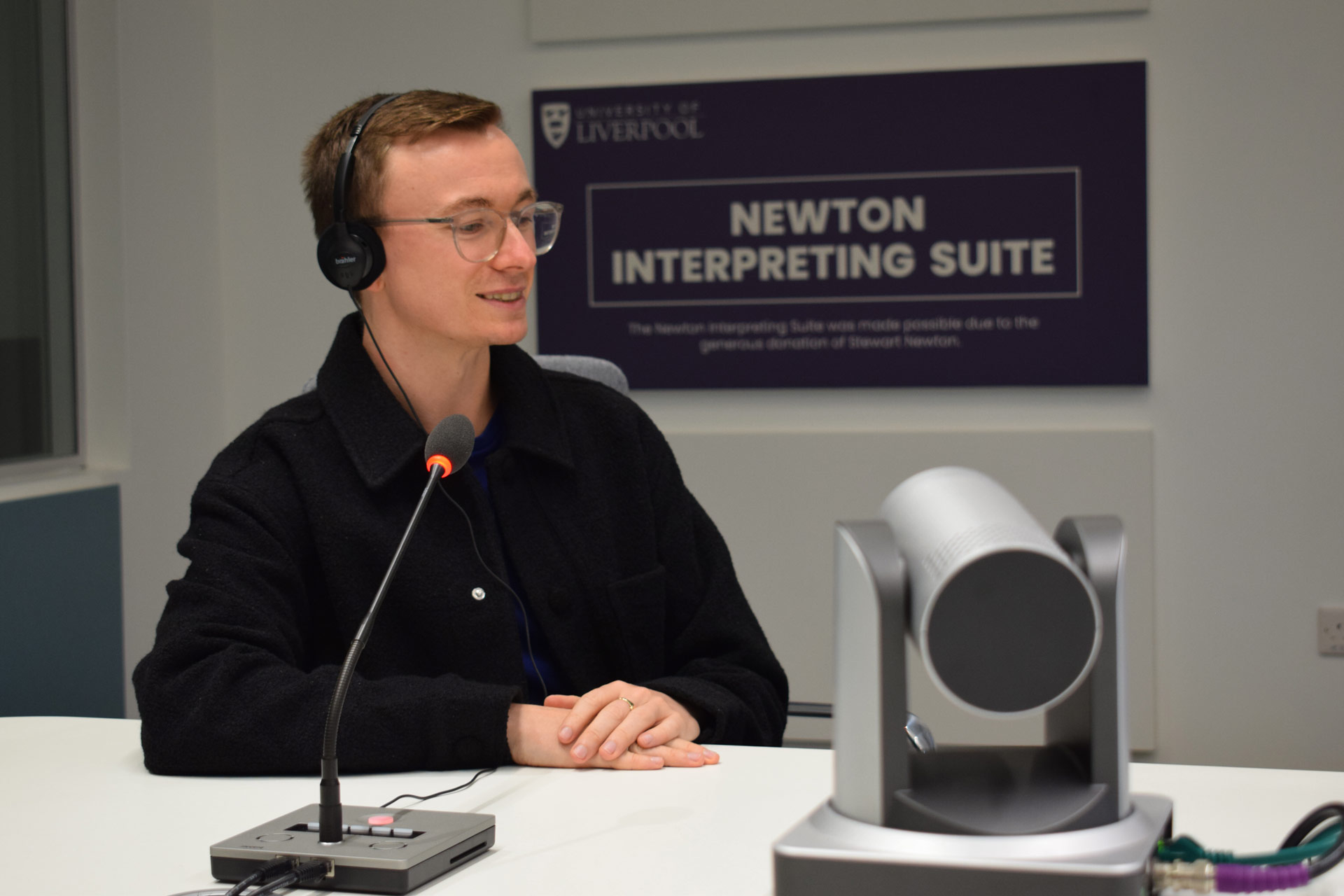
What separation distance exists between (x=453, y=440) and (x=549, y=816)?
0.34m

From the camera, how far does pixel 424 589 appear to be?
152cm

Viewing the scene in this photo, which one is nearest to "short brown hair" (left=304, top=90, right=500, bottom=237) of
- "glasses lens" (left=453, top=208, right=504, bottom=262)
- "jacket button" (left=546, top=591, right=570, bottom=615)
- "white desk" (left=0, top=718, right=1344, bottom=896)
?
"glasses lens" (left=453, top=208, right=504, bottom=262)

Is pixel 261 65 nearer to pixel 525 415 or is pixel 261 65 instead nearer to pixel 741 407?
pixel 741 407

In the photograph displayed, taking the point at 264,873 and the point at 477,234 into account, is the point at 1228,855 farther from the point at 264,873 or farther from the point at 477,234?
the point at 477,234

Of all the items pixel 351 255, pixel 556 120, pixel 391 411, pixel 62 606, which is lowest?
pixel 62 606

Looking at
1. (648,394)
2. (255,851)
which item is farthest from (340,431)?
(648,394)

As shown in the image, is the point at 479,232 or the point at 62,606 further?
the point at 62,606

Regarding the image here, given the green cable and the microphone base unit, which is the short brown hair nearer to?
the microphone base unit

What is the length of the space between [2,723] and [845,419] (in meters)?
2.19

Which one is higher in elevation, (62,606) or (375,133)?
(375,133)

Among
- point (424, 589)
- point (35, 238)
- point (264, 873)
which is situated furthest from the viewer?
point (35, 238)

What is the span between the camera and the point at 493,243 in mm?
1609

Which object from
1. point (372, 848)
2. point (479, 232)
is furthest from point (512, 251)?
point (372, 848)

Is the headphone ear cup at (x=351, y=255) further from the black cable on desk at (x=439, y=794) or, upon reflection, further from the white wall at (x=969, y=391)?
the white wall at (x=969, y=391)
